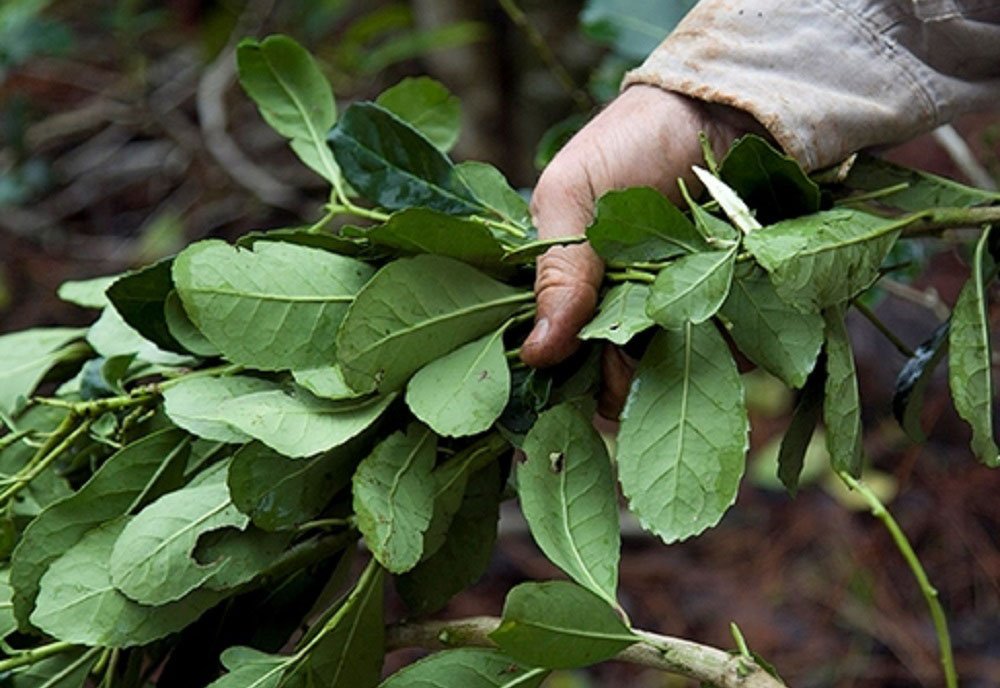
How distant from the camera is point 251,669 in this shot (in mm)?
646

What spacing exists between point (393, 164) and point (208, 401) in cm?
21

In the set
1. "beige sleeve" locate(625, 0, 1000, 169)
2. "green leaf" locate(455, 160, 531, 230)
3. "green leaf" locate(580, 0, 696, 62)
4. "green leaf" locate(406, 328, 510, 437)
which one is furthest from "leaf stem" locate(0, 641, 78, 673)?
"green leaf" locate(580, 0, 696, 62)

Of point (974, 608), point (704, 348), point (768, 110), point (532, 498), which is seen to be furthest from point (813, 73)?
point (974, 608)

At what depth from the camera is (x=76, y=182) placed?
2.71 metres

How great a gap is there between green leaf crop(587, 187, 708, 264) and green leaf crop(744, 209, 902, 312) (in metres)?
0.05

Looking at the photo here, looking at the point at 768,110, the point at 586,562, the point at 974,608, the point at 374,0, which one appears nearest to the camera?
the point at 586,562

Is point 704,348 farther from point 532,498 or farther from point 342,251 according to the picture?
point 342,251

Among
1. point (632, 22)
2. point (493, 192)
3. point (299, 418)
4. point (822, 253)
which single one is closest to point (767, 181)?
point (822, 253)

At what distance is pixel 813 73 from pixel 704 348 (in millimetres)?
229

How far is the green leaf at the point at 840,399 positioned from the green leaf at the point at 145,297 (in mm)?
378

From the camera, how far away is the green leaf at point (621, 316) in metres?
0.62

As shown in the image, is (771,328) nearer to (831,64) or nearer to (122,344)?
(831,64)

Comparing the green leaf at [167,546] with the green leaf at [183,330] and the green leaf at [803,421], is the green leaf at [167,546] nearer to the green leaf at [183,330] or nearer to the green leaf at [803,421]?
the green leaf at [183,330]

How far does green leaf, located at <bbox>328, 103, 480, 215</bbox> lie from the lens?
771 millimetres
